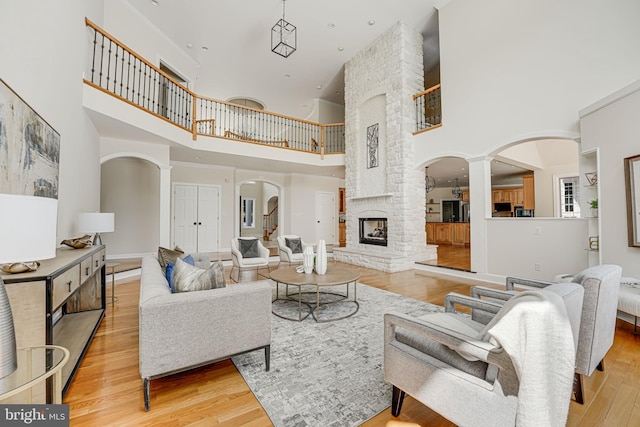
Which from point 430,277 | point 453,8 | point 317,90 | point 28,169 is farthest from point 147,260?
point 317,90

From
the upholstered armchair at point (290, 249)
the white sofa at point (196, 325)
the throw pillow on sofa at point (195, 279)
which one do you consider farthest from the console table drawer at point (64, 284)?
the upholstered armchair at point (290, 249)

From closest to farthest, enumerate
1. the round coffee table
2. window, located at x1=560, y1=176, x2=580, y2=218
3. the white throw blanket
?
the white throw blanket, the round coffee table, window, located at x1=560, y1=176, x2=580, y2=218

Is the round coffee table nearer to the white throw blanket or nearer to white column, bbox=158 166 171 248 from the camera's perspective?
the white throw blanket

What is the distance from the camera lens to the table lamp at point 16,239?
0.92 m

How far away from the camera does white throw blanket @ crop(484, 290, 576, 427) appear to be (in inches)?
40.5

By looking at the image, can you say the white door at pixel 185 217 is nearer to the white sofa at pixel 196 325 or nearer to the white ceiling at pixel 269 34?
the white ceiling at pixel 269 34

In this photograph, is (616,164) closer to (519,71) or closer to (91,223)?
(519,71)

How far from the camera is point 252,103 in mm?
10391

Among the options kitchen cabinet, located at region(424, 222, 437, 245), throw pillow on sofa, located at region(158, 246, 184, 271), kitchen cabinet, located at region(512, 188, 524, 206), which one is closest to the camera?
throw pillow on sofa, located at region(158, 246, 184, 271)

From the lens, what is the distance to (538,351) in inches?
40.4

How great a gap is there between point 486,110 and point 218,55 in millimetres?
6593

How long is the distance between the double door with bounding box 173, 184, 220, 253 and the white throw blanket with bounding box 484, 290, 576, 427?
26.4ft

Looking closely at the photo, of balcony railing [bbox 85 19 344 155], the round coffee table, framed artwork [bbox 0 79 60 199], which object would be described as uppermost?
balcony railing [bbox 85 19 344 155]

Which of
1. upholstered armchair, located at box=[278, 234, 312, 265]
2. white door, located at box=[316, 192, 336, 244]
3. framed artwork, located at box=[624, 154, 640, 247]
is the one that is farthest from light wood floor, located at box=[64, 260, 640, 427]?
white door, located at box=[316, 192, 336, 244]
